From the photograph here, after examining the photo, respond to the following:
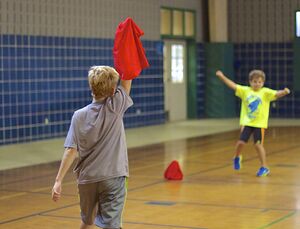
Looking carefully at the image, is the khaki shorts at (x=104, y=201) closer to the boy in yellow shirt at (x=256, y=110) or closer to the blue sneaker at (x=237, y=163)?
the boy in yellow shirt at (x=256, y=110)

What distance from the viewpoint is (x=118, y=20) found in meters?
20.3

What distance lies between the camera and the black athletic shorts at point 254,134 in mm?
12203

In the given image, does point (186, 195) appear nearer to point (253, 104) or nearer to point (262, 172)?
point (262, 172)

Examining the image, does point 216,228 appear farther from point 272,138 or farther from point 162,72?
point 162,72

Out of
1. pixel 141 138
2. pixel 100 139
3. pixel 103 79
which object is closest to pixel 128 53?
pixel 103 79

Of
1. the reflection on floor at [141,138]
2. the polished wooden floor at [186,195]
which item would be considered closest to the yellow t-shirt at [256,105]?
the polished wooden floor at [186,195]

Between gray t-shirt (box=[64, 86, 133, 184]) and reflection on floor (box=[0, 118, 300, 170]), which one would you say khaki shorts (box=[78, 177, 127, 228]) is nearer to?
gray t-shirt (box=[64, 86, 133, 184])

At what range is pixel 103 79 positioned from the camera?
5.78 m

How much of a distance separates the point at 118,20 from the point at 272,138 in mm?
5110

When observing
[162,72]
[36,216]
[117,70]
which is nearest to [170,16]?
[162,72]

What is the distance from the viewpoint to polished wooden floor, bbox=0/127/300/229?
8.68 meters

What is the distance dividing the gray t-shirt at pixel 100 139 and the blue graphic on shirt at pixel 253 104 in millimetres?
6456

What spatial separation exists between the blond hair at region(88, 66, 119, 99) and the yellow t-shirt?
6620 mm

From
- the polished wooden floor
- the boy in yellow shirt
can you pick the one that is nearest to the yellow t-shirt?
the boy in yellow shirt
